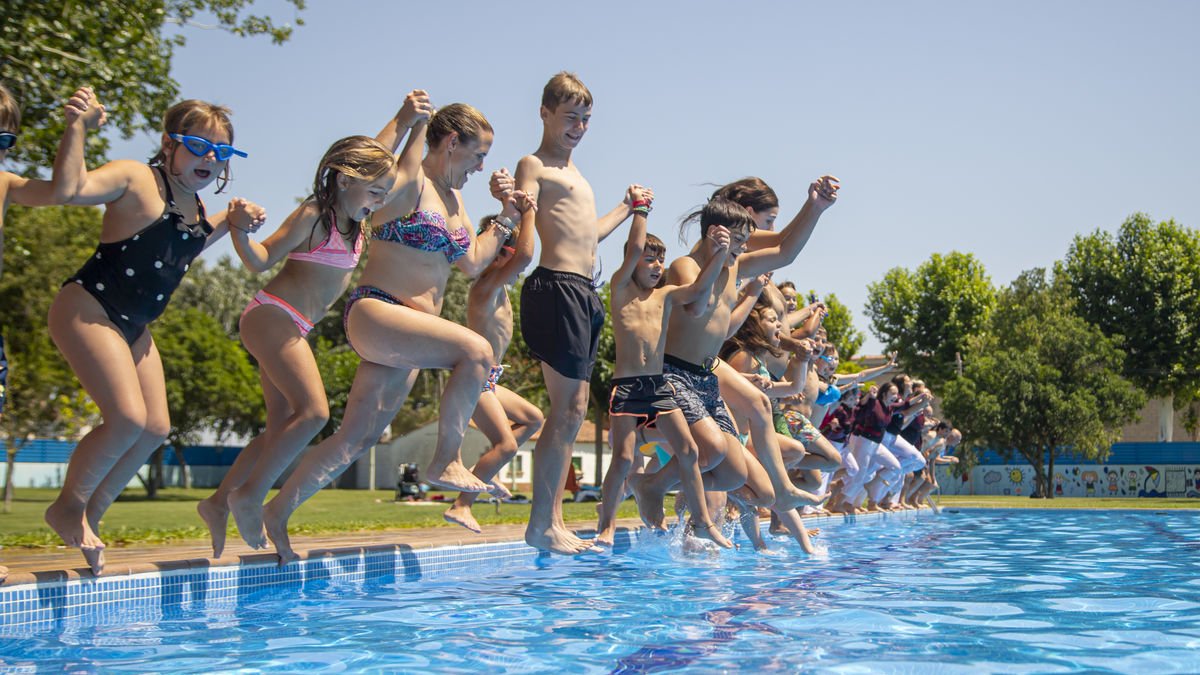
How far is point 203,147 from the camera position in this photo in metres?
5.21

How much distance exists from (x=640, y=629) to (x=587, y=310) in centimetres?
231

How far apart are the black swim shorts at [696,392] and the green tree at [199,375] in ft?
128

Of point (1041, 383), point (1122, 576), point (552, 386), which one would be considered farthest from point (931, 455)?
point (1041, 383)

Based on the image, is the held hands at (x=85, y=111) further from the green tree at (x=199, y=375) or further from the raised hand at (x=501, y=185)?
the green tree at (x=199, y=375)

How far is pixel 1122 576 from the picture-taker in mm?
7359

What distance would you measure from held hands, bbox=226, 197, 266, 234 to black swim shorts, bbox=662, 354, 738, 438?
3.18m

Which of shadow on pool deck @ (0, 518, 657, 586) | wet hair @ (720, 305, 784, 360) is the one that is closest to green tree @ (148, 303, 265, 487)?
shadow on pool deck @ (0, 518, 657, 586)

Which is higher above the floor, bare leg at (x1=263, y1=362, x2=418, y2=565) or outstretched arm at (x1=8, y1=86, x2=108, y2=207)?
outstretched arm at (x1=8, y1=86, x2=108, y2=207)

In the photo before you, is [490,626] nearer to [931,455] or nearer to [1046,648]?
[1046,648]

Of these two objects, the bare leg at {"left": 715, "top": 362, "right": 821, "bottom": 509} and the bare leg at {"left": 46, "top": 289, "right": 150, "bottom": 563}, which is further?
the bare leg at {"left": 715, "top": 362, "right": 821, "bottom": 509}

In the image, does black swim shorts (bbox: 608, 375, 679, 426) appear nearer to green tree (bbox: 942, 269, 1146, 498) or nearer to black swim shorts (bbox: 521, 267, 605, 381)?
black swim shorts (bbox: 521, 267, 605, 381)

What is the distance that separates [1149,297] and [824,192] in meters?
48.1

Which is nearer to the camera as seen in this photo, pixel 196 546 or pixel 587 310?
pixel 587 310

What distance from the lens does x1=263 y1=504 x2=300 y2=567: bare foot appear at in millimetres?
5977
